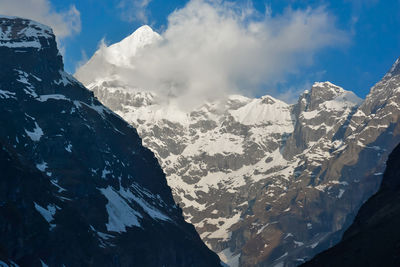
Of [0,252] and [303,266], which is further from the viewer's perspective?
[0,252]

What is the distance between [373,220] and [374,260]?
34.3m

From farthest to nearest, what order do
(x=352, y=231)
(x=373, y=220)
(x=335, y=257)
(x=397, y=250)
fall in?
1. (x=352, y=231)
2. (x=373, y=220)
3. (x=335, y=257)
4. (x=397, y=250)

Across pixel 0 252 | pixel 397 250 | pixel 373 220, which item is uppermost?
pixel 0 252

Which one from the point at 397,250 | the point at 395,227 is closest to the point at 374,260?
the point at 397,250

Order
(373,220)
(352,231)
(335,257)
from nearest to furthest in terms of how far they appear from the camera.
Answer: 1. (335,257)
2. (373,220)
3. (352,231)

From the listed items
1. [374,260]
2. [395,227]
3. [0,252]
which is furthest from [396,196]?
[0,252]

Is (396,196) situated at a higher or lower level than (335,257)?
higher

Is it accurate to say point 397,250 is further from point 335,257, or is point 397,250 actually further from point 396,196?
point 396,196

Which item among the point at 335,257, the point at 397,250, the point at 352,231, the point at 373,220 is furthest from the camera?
the point at 352,231

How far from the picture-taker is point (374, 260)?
15175 cm

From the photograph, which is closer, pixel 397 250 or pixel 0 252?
pixel 397 250

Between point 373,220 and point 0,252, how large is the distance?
84807 millimetres

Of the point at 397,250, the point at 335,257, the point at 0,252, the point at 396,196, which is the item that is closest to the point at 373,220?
the point at 396,196

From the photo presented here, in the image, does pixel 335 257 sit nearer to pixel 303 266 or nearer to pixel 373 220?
pixel 303 266
